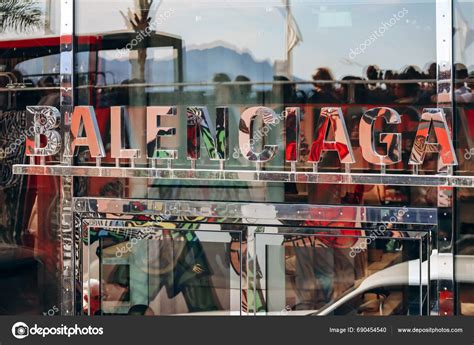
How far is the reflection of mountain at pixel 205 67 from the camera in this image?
108 inches

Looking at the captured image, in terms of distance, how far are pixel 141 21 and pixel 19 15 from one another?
59 cm

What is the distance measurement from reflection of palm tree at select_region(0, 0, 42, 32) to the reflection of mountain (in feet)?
1.34

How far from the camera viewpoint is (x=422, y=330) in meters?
2.58

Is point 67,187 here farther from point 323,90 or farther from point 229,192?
point 323,90

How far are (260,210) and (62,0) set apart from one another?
1.30 metres

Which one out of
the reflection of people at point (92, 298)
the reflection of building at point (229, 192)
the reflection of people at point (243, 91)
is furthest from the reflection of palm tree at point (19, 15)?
the reflection of people at point (92, 298)

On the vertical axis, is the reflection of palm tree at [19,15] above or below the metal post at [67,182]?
above

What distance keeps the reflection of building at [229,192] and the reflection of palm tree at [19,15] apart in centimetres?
8

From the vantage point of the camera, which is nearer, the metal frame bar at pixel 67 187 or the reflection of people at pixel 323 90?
the reflection of people at pixel 323 90

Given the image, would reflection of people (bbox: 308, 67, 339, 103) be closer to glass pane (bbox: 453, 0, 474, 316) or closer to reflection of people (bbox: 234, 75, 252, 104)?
reflection of people (bbox: 234, 75, 252, 104)

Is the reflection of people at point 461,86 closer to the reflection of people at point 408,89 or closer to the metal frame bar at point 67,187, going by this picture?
the reflection of people at point 408,89

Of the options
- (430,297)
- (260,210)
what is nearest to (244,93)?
(260,210)

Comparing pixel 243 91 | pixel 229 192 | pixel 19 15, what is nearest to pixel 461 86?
pixel 243 91

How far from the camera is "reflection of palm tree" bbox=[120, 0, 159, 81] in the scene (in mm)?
2830
